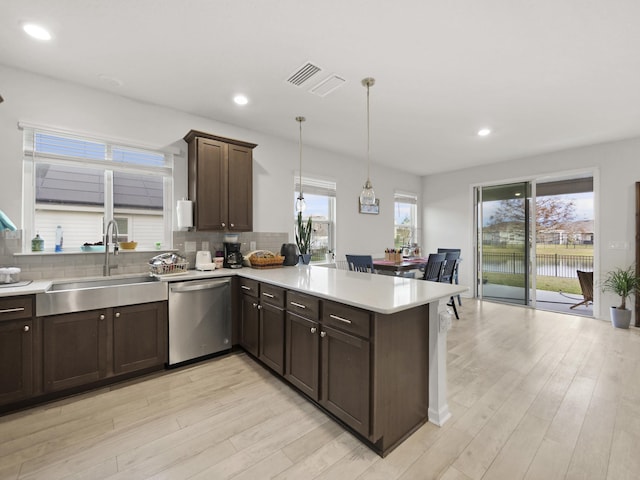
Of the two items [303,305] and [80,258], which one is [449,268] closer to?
[303,305]

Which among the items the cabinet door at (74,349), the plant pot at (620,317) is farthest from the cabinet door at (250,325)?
the plant pot at (620,317)

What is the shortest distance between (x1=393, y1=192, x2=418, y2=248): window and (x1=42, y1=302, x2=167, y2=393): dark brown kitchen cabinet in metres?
4.66

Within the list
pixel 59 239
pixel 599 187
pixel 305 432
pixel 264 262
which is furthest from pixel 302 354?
pixel 599 187

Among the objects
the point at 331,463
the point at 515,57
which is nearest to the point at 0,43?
the point at 331,463

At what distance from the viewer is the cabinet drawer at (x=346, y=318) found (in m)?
1.64

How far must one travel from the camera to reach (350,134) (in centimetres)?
405

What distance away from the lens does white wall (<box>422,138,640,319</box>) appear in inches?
162

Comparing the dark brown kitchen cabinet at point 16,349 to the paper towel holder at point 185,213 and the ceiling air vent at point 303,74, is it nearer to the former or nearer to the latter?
the paper towel holder at point 185,213

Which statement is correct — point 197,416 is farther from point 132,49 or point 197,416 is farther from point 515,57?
point 515,57

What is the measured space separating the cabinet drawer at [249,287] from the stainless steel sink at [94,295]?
693mm

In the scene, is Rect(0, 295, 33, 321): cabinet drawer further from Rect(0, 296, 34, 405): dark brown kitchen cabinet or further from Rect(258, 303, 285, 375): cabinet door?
Rect(258, 303, 285, 375): cabinet door

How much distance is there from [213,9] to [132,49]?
88cm

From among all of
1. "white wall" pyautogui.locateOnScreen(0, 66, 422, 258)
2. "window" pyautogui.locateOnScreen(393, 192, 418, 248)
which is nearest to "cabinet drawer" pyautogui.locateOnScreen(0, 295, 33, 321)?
"white wall" pyautogui.locateOnScreen(0, 66, 422, 258)

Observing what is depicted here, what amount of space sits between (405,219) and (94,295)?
5.58 meters
